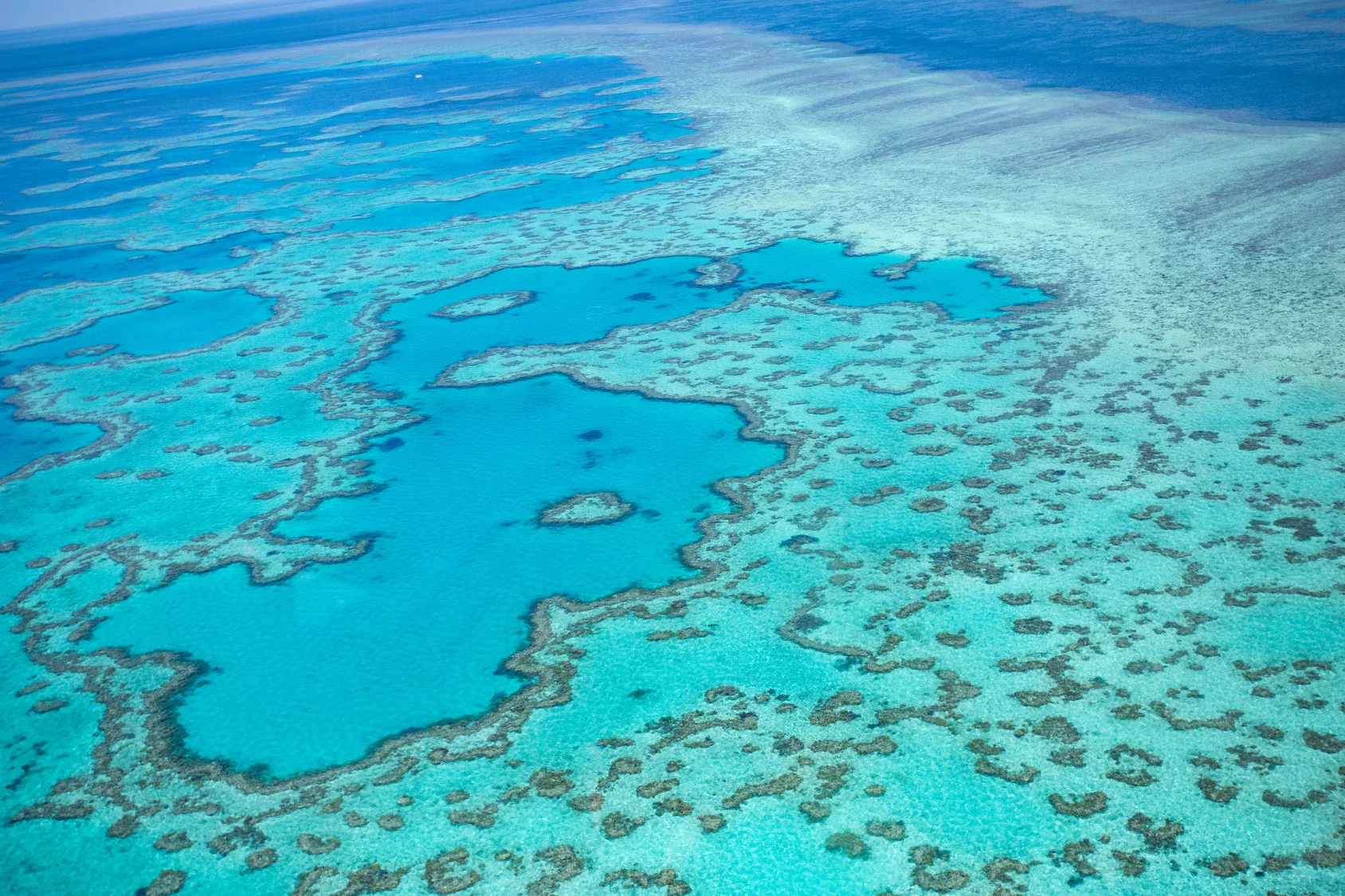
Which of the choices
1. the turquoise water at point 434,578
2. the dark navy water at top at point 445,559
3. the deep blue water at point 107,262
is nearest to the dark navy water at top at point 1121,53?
the dark navy water at top at point 445,559

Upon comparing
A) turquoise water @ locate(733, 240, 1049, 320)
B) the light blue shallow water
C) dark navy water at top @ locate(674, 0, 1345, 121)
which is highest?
dark navy water at top @ locate(674, 0, 1345, 121)

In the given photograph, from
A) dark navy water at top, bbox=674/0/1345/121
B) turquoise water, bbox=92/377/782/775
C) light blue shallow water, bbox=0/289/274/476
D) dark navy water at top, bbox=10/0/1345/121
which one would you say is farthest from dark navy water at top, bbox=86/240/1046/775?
dark navy water at top, bbox=10/0/1345/121

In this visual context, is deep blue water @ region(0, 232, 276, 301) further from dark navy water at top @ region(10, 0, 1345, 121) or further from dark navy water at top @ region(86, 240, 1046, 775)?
dark navy water at top @ region(10, 0, 1345, 121)

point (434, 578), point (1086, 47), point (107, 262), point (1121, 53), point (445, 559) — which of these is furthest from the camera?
point (1086, 47)

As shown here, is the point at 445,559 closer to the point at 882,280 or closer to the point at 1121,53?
the point at 882,280

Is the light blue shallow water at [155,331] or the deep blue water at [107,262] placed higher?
the deep blue water at [107,262]

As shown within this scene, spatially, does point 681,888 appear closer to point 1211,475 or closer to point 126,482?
point 1211,475

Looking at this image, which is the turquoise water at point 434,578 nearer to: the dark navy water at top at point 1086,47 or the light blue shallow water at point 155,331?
the light blue shallow water at point 155,331

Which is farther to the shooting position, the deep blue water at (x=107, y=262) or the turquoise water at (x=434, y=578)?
the deep blue water at (x=107, y=262)

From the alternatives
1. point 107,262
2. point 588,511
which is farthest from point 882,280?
point 107,262
